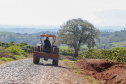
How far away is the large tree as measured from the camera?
1531 inches

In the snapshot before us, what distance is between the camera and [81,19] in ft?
136

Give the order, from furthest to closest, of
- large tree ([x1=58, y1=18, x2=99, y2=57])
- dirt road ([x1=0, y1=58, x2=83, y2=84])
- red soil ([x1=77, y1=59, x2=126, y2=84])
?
large tree ([x1=58, y1=18, x2=99, y2=57]) < red soil ([x1=77, y1=59, x2=126, y2=84]) < dirt road ([x1=0, y1=58, x2=83, y2=84])

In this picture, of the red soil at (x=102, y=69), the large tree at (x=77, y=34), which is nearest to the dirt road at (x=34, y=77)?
the red soil at (x=102, y=69)

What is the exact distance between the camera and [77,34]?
3878 cm

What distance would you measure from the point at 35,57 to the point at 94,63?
486 centimetres

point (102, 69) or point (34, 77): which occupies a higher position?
point (34, 77)

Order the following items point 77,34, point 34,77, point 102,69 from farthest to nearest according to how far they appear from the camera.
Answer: point 77,34 → point 102,69 → point 34,77

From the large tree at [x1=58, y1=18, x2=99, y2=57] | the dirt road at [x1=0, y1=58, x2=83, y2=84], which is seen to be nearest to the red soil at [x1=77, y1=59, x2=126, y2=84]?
the dirt road at [x1=0, y1=58, x2=83, y2=84]

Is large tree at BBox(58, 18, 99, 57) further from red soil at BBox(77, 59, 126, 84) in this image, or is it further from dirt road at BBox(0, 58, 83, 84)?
dirt road at BBox(0, 58, 83, 84)

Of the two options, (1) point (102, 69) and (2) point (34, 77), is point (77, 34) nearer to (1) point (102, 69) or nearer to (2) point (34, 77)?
(1) point (102, 69)

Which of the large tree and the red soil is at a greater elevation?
the large tree

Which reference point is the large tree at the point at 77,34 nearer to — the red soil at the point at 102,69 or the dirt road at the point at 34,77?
the red soil at the point at 102,69

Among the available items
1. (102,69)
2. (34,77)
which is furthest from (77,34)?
(34,77)

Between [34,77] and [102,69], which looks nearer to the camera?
[34,77]
